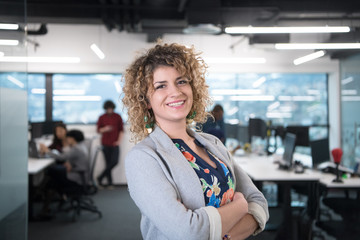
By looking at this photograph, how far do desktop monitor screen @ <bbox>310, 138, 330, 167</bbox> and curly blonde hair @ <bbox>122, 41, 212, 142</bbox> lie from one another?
3.24 meters

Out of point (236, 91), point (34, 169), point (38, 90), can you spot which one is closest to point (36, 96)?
point (38, 90)

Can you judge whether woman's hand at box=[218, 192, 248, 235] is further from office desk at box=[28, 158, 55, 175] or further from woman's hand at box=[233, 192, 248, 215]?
office desk at box=[28, 158, 55, 175]

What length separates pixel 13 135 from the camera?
8.05 feet

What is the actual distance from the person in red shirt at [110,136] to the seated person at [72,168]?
185 cm

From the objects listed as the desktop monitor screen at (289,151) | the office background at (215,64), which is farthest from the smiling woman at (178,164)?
the office background at (215,64)

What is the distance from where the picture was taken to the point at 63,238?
400cm

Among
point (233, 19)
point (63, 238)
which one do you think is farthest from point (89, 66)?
point (63, 238)

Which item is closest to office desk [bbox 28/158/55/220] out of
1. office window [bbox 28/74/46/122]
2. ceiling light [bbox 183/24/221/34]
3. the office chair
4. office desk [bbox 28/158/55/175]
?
office desk [bbox 28/158/55/175]

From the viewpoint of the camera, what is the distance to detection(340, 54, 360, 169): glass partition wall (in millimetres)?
6724

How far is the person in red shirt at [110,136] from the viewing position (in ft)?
21.6

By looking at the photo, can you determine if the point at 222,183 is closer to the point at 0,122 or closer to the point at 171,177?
the point at 171,177

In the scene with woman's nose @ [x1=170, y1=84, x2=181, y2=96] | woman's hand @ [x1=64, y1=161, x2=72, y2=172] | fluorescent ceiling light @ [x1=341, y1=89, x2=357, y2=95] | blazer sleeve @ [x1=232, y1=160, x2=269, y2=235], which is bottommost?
woman's hand @ [x1=64, y1=161, x2=72, y2=172]

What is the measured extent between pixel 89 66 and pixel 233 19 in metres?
3.09

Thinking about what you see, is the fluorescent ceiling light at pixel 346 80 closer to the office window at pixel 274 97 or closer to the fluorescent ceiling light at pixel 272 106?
the office window at pixel 274 97
